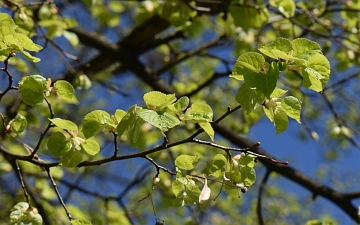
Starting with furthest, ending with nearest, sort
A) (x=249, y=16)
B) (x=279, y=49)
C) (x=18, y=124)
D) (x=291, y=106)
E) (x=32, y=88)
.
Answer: (x=249, y=16)
(x=18, y=124)
(x=32, y=88)
(x=291, y=106)
(x=279, y=49)

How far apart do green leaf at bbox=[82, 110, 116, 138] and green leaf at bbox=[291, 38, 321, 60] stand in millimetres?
520

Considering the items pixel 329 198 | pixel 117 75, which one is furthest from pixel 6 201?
pixel 329 198

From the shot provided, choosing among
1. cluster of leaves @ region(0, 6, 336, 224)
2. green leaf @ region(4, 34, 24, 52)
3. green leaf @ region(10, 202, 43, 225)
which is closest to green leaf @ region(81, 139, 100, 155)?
cluster of leaves @ region(0, 6, 336, 224)

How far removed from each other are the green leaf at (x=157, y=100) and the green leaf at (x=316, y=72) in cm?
34

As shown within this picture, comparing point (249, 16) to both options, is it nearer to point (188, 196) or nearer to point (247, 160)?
point (247, 160)

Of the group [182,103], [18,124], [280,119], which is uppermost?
[182,103]

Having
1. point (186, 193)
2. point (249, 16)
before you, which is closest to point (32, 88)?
point (186, 193)

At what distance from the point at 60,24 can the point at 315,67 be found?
1680 mm

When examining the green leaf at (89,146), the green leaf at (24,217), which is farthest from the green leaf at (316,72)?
the green leaf at (24,217)

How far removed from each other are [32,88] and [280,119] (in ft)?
2.31

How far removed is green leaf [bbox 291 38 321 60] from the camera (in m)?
1.27

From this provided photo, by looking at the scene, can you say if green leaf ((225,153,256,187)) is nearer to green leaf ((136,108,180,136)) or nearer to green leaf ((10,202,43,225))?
green leaf ((136,108,180,136))

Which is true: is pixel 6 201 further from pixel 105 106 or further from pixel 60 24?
pixel 105 106

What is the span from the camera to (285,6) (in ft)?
8.21
